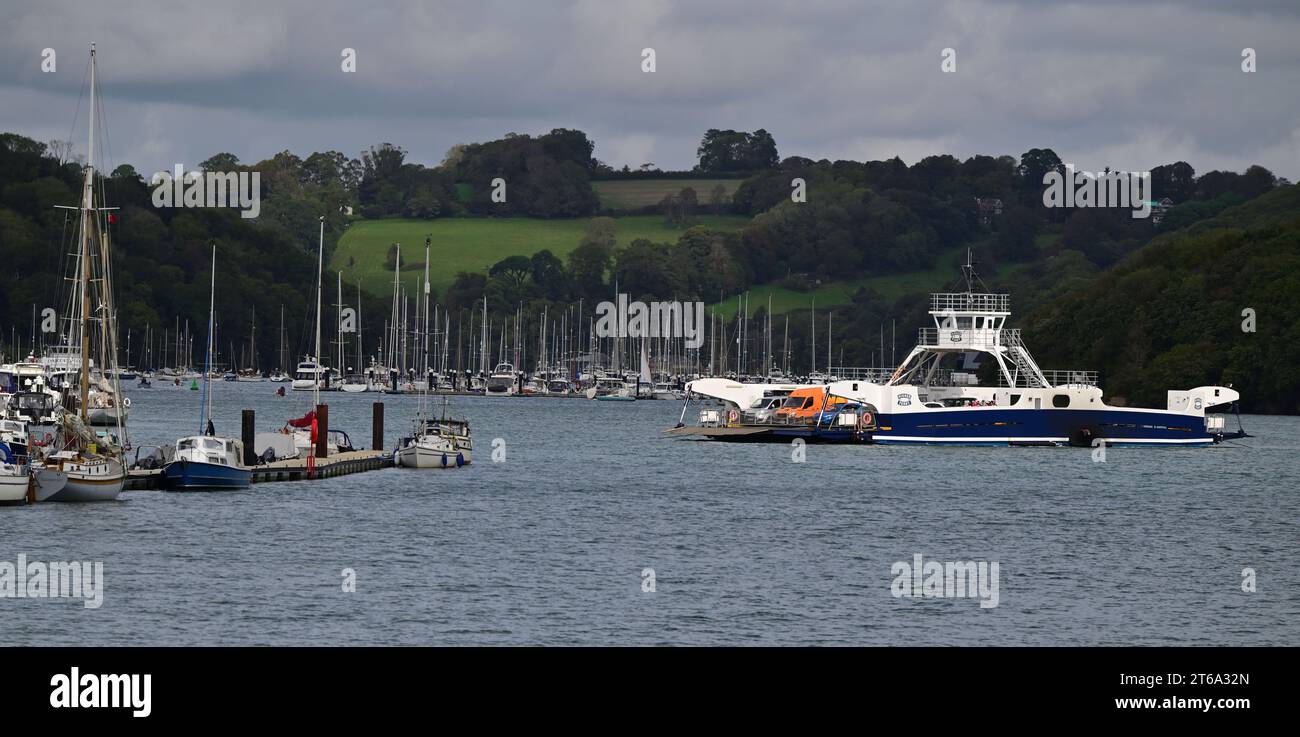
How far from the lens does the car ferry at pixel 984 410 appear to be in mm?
108125

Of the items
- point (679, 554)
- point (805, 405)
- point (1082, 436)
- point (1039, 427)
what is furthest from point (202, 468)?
point (1082, 436)

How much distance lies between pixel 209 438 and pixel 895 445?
57085 mm

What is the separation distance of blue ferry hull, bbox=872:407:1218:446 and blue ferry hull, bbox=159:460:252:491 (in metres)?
54.0

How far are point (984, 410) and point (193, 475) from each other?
187 ft

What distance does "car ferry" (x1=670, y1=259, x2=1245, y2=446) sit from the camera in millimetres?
108125
